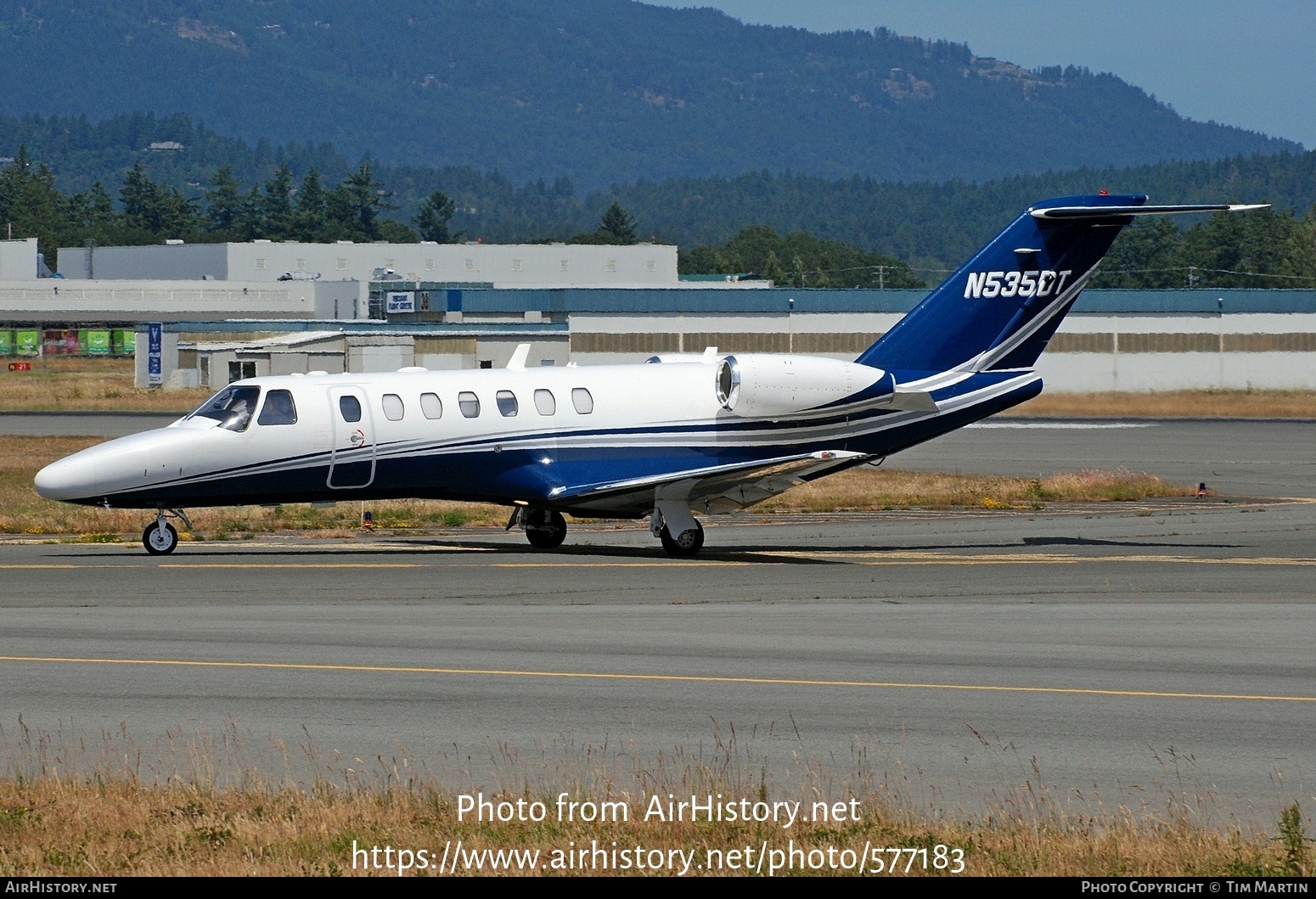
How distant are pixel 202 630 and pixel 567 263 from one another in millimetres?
139460

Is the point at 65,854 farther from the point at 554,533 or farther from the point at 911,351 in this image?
the point at 911,351

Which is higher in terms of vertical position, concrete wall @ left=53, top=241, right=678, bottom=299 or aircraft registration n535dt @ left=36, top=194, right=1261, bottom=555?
concrete wall @ left=53, top=241, right=678, bottom=299

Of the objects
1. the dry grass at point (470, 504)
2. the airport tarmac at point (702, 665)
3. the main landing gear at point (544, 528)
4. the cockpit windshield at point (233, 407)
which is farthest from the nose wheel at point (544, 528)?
the cockpit windshield at point (233, 407)

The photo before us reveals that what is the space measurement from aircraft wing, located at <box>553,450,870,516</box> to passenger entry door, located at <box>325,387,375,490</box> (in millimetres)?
2973

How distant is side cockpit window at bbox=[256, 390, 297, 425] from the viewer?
2541cm

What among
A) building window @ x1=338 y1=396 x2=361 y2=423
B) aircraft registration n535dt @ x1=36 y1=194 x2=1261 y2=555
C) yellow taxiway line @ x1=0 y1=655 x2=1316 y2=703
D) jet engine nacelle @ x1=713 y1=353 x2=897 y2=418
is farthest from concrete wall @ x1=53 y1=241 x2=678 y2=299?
yellow taxiway line @ x1=0 y1=655 x2=1316 y2=703

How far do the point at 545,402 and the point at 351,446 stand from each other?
10.3 feet

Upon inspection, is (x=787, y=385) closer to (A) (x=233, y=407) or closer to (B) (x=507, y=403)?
(B) (x=507, y=403)

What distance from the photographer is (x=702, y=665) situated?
53.5ft

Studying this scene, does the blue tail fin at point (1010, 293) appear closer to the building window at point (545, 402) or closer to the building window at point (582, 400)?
the building window at point (582, 400)

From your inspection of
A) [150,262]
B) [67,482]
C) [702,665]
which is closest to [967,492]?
[67,482]

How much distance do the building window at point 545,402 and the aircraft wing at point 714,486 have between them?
4.38ft

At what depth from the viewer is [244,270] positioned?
153 metres

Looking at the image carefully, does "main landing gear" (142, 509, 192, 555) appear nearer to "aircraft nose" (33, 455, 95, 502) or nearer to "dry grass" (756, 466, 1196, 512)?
"aircraft nose" (33, 455, 95, 502)
